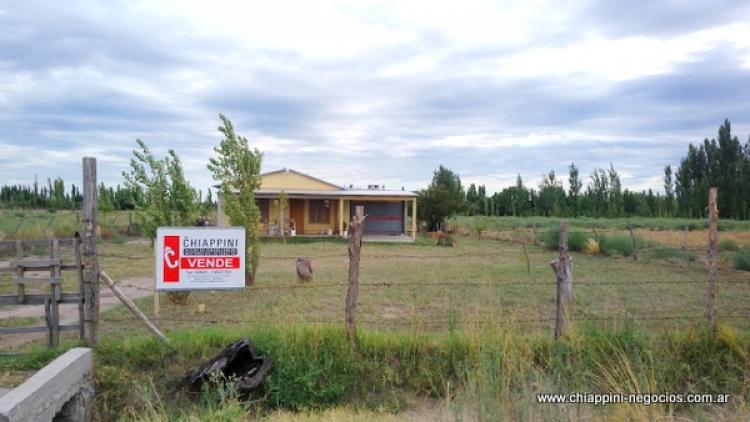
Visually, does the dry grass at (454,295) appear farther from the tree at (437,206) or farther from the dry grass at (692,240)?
the tree at (437,206)

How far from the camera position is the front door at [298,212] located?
30.1 meters

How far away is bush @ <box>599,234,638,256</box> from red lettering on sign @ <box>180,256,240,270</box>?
15.7 meters

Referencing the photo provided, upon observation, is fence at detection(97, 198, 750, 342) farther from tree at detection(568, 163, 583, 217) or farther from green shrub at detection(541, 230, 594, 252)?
tree at detection(568, 163, 583, 217)

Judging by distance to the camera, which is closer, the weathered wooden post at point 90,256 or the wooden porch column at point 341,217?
the weathered wooden post at point 90,256

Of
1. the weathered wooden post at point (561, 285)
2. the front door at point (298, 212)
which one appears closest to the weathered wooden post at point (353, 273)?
the weathered wooden post at point (561, 285)

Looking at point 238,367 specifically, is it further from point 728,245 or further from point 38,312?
point 728,245

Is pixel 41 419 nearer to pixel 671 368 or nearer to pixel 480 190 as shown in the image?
pixel 671 368

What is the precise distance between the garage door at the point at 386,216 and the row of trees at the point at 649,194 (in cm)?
1525

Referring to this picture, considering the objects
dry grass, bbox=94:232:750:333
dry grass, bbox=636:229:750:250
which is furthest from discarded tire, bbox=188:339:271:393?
dry grass, bbox=636:229:750:250

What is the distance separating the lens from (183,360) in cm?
624

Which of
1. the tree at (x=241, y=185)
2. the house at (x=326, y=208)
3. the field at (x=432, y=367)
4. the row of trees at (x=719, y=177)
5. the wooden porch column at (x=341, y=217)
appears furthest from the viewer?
the row of trees at (x=719, y=177)

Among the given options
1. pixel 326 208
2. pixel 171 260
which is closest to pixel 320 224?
pixel 326 208

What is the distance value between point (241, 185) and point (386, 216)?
705 inches

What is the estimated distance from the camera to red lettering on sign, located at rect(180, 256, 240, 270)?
7.86 metres
